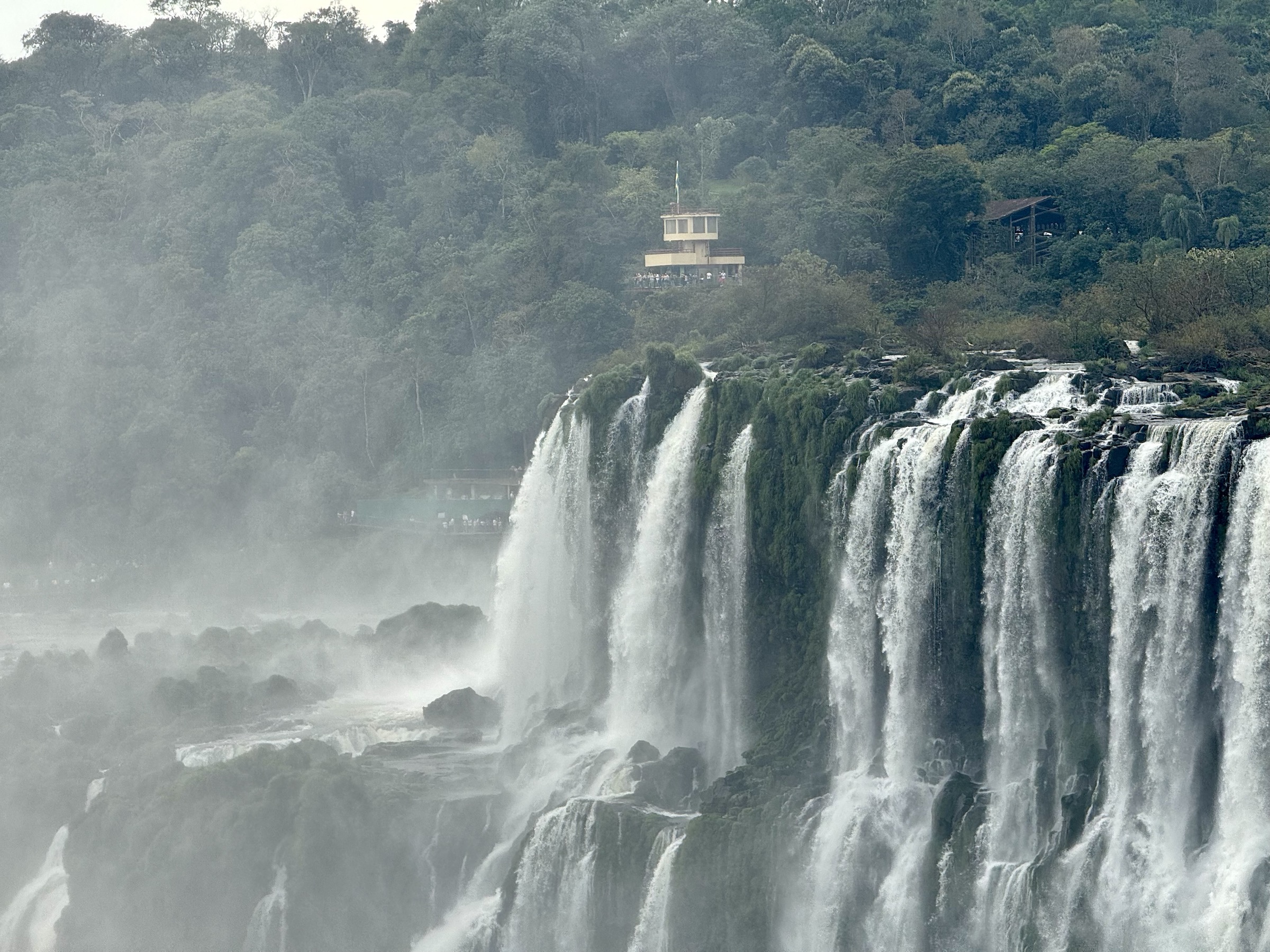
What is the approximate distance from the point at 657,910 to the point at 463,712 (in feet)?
43.3

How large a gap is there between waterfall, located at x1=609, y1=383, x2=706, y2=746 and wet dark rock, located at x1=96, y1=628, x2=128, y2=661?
58.3 ft

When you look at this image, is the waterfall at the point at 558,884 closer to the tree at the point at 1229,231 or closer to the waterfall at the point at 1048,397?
the waterfall at the point at 1048,397

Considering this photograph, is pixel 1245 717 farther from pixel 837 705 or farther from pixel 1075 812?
pixel 837 705

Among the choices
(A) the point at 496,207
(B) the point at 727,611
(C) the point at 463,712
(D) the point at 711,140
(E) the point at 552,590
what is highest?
(D) the point at 711,140

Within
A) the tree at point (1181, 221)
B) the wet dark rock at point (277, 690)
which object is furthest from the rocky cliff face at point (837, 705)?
the tree at point (1181, 221)

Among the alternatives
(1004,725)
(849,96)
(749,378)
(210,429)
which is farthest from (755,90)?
(1004,725)

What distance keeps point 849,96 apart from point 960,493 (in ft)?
192

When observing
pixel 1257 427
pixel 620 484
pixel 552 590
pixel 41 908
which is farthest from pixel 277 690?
pixel 1257 427

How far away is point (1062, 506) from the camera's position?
41.5 metres

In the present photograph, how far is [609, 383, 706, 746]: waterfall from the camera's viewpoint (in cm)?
5378

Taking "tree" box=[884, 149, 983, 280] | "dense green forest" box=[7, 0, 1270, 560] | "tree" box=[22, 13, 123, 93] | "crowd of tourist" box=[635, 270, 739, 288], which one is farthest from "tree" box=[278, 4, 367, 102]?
"tree" box=[884, 149, 983, 280]

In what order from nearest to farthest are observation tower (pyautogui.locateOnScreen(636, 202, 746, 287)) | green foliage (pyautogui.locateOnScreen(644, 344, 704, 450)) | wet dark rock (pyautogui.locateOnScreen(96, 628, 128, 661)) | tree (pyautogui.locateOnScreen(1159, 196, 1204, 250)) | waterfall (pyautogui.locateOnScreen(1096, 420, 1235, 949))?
waterfall (pyautogui.locateOnScreen(1096, 420, 1235, 949))
green foliage (pyautogui.locateOnScreen(644, 344, 704, 450))
wet dark rock (pyautogui.locateOnScreen(96, 628, 128, 661))
tree (pyautogui.locateOnScreen(1159, 196, 1204, 250))
observation tower (pyautogui.locateOnScreen(636, 202, 746, 287))

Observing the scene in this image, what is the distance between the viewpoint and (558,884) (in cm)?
4803

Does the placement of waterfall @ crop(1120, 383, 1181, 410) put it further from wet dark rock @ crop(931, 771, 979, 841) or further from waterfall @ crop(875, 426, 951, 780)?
wet dark rock @ crop(931, 771, 979, 841)
